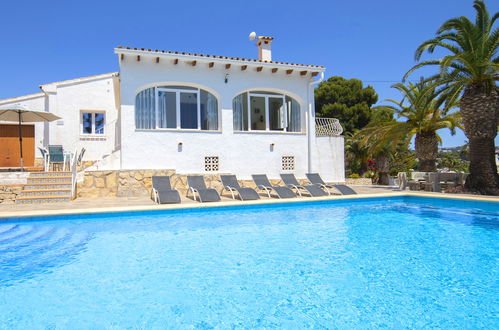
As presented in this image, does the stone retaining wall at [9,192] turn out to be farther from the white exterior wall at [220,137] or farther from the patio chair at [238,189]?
the patio chair at [238,189]

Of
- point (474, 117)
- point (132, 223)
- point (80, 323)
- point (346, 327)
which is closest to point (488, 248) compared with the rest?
point (346, 327)

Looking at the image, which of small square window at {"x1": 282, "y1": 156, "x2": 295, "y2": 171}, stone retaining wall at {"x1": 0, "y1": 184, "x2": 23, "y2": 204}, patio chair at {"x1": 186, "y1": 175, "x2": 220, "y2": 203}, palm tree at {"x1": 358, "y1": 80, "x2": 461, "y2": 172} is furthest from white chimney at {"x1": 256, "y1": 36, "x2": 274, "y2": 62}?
stone retaining wall at {"x1": 0, "y1": 184, "x2": 23, "y2": 204}

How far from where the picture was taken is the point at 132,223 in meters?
8.45

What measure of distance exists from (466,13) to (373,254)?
455 inches

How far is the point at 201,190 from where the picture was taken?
11.3 m

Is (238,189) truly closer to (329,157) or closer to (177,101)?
(177,101)

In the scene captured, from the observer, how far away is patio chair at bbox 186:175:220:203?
1083cm

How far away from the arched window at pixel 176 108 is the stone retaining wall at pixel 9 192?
15.7ft

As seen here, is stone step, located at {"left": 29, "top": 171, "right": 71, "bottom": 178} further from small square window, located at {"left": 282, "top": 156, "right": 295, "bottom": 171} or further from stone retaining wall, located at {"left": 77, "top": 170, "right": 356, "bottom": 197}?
small square window, located at {"left": 282, "top": 156, "right": 295, "bottom": 171}

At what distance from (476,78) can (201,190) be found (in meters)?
11.1

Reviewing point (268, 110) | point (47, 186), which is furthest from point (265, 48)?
point (47, 186)

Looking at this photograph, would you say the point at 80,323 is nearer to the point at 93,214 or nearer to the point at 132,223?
the point at 132,223

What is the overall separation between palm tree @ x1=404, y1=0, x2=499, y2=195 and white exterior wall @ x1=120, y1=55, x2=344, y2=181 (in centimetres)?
559

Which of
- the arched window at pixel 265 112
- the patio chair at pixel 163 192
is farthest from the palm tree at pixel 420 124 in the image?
the patio chair at pixel 163 192
